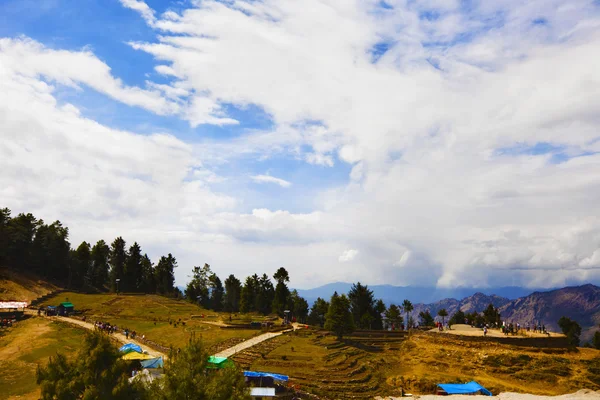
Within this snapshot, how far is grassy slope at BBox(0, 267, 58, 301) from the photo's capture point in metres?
88.4

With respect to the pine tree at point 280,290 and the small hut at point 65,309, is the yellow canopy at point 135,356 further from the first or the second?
the pine tree at point 280,290

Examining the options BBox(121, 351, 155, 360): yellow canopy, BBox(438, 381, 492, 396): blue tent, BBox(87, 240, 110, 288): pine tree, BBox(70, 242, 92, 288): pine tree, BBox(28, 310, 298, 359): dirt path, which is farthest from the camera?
BBox(87, 240, 110, 288): pine tree

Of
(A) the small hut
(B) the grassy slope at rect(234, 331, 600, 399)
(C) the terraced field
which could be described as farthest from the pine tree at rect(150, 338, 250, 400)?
(A) the small hut

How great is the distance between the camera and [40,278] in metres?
108

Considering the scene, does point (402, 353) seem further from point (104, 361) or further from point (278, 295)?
point (104, 361)

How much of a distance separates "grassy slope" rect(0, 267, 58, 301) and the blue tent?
86969 mm

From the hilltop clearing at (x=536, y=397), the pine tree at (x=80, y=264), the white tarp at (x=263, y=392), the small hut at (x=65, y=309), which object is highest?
the pine tree at (x=80, y=264)

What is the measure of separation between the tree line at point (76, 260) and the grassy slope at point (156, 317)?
10699mm

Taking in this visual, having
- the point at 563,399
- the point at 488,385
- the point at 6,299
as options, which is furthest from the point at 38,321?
the point at 563,399

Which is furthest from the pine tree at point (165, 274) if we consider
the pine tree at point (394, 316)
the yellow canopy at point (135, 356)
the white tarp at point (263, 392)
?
the white tarp at point (263, 392)

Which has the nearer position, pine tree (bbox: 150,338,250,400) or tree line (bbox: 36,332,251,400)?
pine tree (bbox: 150,338,250,400)

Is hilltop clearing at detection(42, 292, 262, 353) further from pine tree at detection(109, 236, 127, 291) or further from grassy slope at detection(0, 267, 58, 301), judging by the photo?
pine tree at detection(109, 236, 127, 291)

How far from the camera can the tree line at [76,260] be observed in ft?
360

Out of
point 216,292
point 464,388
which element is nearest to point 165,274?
point 216,292
